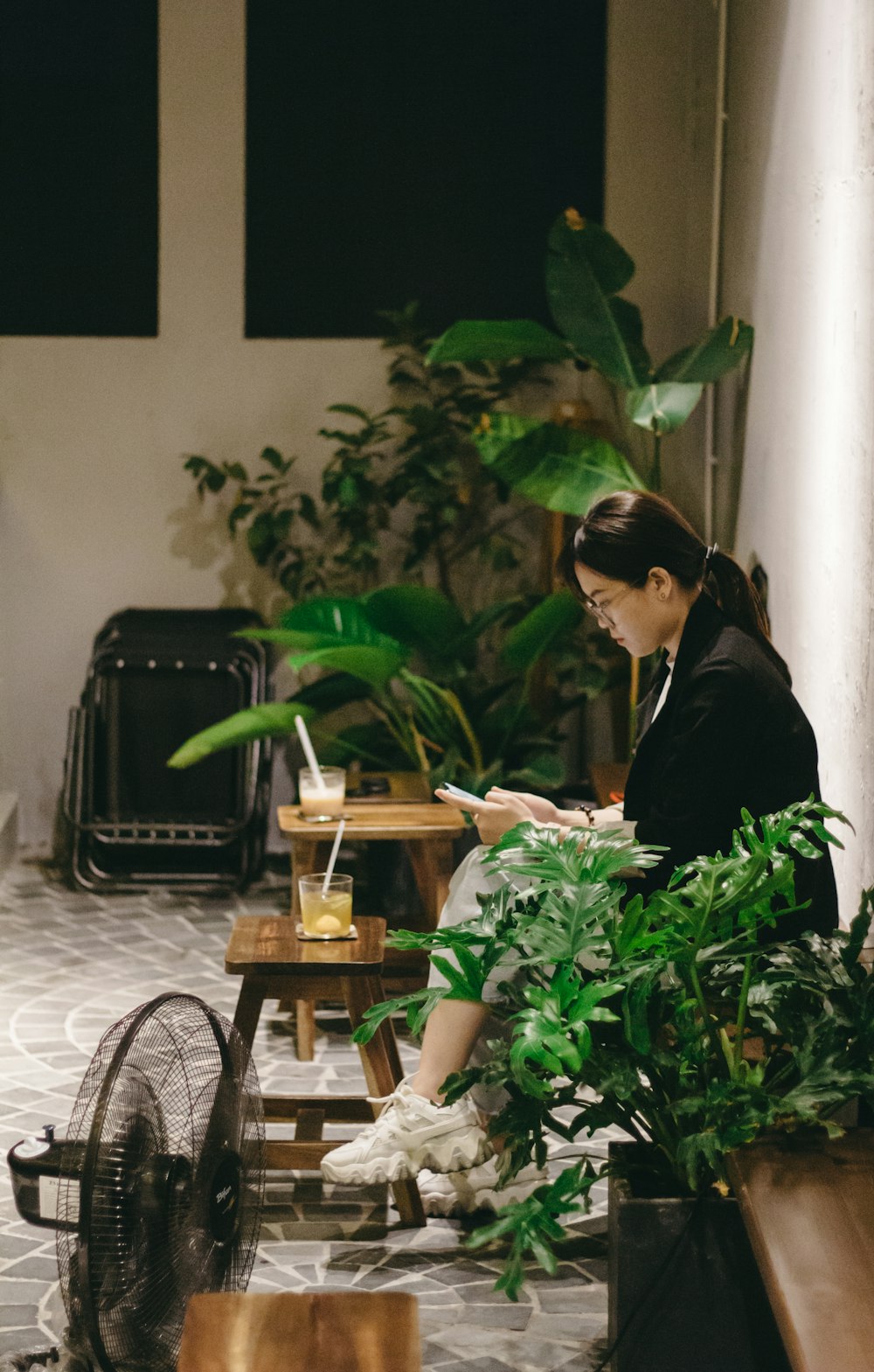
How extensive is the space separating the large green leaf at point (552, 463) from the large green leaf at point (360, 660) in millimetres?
636

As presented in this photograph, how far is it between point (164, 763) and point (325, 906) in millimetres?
2949

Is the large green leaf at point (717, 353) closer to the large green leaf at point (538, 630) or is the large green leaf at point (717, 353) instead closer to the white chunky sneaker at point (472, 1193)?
the large green leaf at point (538, 630)

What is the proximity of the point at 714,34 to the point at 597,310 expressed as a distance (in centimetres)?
137

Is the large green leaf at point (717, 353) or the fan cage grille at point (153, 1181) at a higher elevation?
the large green leaf at point (717, 353)

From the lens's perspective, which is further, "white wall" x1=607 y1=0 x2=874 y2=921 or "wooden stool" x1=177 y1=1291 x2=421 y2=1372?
"white wall" x1=607 y1=0 x2=874 y2=921

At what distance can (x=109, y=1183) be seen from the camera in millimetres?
2135

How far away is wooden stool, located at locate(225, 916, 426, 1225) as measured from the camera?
2.95 meters

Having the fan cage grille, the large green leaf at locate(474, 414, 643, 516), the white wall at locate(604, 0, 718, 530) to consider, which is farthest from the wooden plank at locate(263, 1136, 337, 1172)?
the white wall at locate(604, 0, 718, 530)

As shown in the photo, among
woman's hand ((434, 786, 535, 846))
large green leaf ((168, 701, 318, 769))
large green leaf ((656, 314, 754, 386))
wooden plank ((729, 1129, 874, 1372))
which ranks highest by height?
large green leaf ((656, 314, 754, 386))

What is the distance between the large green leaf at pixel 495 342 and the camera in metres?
4.77

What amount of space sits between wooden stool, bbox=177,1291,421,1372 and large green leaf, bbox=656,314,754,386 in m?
3.27

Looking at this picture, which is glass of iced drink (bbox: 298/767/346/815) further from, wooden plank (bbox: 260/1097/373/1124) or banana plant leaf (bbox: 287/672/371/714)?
banana plant leaf (bbox: 287/672/371/714)

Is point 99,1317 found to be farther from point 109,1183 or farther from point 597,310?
point 597,310

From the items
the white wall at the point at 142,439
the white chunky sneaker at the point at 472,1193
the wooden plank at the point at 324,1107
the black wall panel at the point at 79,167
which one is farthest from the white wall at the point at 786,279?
the black wall panel at the point at 79,167
